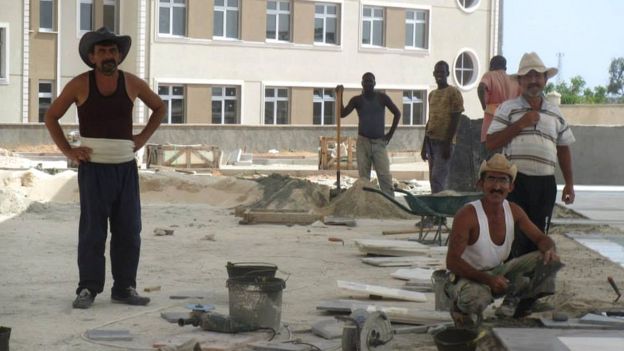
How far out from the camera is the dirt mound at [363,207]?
17891 mm

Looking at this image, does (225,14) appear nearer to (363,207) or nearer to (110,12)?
(110,12)

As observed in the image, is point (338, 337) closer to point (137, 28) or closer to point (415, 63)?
point (137, 28)

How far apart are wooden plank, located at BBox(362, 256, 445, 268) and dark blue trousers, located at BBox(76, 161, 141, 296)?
3.12 metres

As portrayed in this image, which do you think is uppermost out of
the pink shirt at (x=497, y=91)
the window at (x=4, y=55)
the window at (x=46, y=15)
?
the window at (x=46, y=15)

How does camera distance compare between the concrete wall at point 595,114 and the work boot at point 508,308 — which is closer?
the work boot at point 508,308

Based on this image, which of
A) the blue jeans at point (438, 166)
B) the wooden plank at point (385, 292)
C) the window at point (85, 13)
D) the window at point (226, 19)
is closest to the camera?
the wooden plank at point (385, 292)

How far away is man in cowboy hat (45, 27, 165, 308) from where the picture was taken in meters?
9.12

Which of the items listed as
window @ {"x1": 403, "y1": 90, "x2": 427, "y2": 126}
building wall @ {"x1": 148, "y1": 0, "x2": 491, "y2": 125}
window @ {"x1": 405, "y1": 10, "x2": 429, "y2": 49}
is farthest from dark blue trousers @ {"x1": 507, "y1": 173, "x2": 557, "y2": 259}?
window @ {"x1": 405, "y1": 10, "x2": 429, "y2": 49}

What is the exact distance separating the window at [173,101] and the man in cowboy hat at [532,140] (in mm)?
39311

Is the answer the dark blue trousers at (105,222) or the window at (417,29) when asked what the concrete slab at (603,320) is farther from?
the window at (417,29)

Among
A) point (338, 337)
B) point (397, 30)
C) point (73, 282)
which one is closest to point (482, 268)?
point (338, 337)

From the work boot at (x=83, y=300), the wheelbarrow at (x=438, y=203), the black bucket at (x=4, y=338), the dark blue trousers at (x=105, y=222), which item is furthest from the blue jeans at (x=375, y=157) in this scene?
the black bucket at (x=4, y=338)

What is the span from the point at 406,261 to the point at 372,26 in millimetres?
42218

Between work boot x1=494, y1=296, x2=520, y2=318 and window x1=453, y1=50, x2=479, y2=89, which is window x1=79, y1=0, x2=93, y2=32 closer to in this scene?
window x1=453, y1=50, x2=479, y2=89
